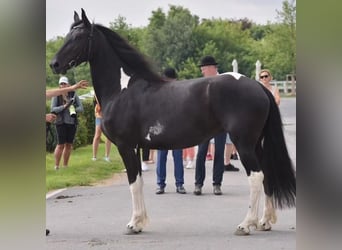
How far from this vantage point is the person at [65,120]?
4125mm

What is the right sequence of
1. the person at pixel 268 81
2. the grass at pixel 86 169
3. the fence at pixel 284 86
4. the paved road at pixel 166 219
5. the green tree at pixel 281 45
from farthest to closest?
the grass at pixel 86 169
the person at pixel 268 81
the paved road at pixel 166 219
the fence at pixel 284 86
the green tree at pixel 281 45

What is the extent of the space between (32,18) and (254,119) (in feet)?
7.70

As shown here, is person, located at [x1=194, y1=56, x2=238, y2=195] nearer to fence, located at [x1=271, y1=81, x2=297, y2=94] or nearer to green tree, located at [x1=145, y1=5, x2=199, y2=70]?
green tree, located at [x1=145, y1=5, x2=199, y2=70]

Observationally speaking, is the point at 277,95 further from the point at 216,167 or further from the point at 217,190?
the point at 217,190

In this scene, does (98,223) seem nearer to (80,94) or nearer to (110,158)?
(110,158)

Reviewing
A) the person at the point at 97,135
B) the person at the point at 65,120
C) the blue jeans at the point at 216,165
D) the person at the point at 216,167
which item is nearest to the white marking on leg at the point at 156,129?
the person at the point at 97,135

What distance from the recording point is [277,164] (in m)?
3.96

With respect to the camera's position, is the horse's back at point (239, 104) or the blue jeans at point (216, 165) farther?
the blue jeans at point (216, 165)

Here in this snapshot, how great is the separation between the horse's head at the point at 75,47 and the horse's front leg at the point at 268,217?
197cm

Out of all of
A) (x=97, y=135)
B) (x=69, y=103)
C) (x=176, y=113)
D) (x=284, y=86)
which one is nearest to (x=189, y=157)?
(x=97, y=135)

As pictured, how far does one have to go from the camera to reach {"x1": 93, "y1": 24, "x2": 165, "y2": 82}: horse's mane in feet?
13.4

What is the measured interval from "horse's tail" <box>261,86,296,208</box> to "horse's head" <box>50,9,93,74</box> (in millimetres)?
1573

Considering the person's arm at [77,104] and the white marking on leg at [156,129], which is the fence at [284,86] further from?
the person's arm at [77,104]

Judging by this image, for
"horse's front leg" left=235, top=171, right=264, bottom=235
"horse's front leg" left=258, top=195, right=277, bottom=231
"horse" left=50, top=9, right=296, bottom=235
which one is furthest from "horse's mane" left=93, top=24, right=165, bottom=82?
"horse's front leg" left=258, top=195, right=277, bottom=231
